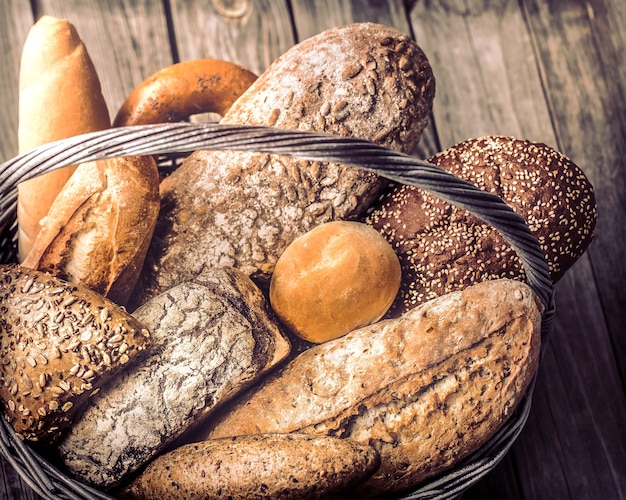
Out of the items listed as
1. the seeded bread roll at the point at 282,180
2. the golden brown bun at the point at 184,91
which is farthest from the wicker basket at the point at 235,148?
the golden brown bun at the point at 184,91

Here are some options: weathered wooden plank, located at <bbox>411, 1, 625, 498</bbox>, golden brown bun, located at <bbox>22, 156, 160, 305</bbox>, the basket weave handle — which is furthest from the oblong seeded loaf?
weathered wooden plank, located at <bbox>411, 1, 625, 498</bbox>

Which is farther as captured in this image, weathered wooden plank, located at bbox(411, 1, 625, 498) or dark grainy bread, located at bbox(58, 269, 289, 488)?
weathered wooden plank, located at bbox(411, 1, 625, 498)

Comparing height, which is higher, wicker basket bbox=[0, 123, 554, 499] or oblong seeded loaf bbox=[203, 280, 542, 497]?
wicker basket bbox=[0, 123, 554, 499]

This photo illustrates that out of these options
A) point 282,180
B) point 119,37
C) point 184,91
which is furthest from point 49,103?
point 119,37

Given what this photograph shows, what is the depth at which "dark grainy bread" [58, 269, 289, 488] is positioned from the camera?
1.04 m

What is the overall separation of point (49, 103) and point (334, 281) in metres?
0.69

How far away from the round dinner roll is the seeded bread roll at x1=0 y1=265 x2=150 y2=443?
28cm

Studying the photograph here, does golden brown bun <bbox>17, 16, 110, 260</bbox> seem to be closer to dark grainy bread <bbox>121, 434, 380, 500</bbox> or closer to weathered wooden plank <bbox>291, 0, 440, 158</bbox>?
dark grainy bread <bbox>121, 434, 380, 500</bbox>

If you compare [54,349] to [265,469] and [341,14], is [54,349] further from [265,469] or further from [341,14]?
[341,14]

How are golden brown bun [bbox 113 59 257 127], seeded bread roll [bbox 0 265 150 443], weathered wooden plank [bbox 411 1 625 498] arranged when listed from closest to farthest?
seeded bread roll [bbox 0 265 150 443] < golden brown bun [bbox 113 59 257 127] < weathered wooden plank [bbox 411 1 625 498]

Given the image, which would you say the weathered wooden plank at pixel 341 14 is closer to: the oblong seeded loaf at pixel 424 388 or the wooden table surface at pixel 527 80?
the wooden table surface at pixel 527 80

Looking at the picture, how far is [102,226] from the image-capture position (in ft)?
3.65

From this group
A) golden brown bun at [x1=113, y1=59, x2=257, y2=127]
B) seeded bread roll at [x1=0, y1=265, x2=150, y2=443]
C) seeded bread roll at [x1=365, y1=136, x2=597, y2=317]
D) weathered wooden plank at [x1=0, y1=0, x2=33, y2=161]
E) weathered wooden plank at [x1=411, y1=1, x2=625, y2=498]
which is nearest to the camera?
seeded bread roll at [x1=0, y1=265, x2=150, y2=443]

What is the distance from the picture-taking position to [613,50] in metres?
1.88
